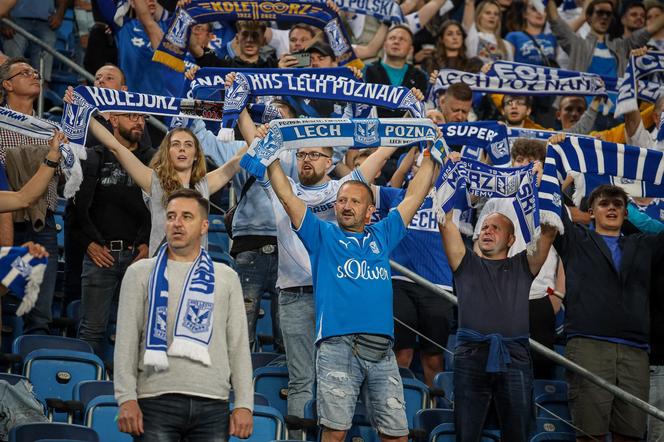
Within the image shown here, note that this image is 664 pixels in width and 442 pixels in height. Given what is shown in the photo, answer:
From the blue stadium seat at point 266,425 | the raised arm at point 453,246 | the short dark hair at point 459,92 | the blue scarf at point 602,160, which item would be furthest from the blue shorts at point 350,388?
the short dark hair at point 459,92

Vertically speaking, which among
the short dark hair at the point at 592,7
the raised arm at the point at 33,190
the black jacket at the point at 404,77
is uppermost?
the short dark hair at the point at 592,7

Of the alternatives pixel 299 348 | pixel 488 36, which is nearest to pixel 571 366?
pixel 299 348

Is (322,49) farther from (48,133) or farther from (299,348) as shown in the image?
(299,348)

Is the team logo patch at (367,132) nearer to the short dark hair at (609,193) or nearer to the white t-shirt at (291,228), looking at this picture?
the white t-shirt at (291,228)

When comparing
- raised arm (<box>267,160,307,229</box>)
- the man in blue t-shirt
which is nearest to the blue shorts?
the man in blue t-shirt

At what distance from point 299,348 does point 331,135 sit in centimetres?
126

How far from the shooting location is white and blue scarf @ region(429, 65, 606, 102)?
10375mm

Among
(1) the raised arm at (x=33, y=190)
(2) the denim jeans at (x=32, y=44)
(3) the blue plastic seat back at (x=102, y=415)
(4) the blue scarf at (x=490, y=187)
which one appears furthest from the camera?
(2) the denim jeans at (x=32, y=44)

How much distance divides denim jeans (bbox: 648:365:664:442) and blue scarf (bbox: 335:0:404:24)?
4.72 m

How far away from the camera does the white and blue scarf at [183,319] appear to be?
5492mm

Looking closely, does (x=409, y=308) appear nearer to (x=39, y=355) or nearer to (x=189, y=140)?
(x=189, y=140)

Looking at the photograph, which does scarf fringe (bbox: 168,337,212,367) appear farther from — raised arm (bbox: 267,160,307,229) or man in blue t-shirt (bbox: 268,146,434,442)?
raised arm (bbox: 267,160,307,229)

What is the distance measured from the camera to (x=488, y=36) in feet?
41.7

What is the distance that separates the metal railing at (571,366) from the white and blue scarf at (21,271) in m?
3.12
